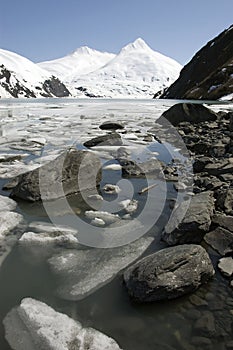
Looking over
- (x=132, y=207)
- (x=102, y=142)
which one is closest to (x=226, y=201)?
(x=132, y=207)

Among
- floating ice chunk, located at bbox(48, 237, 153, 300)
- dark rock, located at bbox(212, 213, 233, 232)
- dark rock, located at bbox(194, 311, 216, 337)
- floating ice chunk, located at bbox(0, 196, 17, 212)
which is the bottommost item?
floating ice chunk, located at bbox(0, 196, 17, 212)

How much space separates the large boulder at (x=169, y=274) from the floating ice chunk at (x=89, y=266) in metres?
0.39

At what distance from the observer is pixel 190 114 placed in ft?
67.8

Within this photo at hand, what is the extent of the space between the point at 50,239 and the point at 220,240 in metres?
2.77

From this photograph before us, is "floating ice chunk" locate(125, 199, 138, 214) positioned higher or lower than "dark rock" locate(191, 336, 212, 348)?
lower

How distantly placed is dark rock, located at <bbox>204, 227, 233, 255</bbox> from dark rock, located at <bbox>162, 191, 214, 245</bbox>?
0.13 metres

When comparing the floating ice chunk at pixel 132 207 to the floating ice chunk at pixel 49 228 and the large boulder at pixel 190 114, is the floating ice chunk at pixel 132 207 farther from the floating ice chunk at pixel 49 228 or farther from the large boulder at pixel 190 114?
the large boulder at pixel 190 114

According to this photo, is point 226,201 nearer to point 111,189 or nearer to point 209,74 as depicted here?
point 111,189

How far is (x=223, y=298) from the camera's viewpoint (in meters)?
3.58

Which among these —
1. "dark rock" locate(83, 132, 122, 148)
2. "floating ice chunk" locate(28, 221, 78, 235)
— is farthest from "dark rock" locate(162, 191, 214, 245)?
"dark rock" locate(83, 132, 122, 148)

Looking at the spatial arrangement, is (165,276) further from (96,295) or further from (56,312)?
(56,312)

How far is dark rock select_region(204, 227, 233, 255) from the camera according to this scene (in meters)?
4.52

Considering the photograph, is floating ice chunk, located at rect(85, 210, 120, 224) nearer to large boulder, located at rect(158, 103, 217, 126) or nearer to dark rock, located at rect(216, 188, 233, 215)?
dark rock, located at rect(216, 188, 233, 215)

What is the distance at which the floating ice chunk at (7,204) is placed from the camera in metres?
6.07
